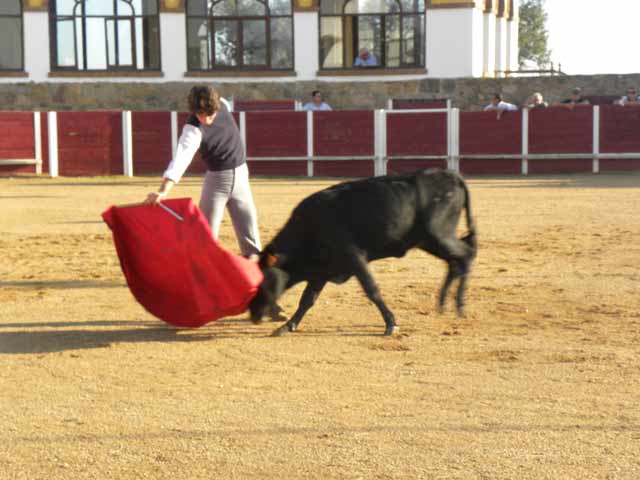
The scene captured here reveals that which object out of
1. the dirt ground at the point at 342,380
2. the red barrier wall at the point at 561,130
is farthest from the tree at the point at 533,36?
the dirt ground at the point at 342,380

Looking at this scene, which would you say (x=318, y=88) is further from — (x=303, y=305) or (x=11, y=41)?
(x=303, y=305)

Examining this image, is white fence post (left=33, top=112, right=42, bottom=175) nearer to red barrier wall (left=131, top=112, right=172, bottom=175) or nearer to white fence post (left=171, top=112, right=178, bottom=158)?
red barrier wall (left=131, top=112, right=172, bottom=175)

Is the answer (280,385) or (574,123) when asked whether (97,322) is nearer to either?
(280,385)

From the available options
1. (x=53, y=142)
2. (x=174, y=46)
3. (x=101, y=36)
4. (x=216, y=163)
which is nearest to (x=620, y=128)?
(x=174, y=46)

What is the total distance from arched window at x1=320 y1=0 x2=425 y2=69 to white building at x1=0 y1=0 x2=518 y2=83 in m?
0.02

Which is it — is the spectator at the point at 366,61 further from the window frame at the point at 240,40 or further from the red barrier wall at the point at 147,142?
the red barrier wall at the point at 147,142

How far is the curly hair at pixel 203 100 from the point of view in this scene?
651cm

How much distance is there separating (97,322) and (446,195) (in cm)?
221

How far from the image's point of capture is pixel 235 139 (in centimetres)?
688

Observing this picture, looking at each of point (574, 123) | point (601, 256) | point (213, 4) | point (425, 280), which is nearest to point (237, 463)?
point (425, 280)

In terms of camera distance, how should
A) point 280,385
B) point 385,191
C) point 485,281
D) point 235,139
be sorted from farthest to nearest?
1. point 485,281
2. point 235,139
3. point 385,191
4. point 280,385

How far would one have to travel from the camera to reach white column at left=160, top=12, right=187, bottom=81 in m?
25.0

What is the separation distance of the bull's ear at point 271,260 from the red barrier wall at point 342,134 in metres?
14.4

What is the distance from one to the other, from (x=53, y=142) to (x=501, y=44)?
524 inches
